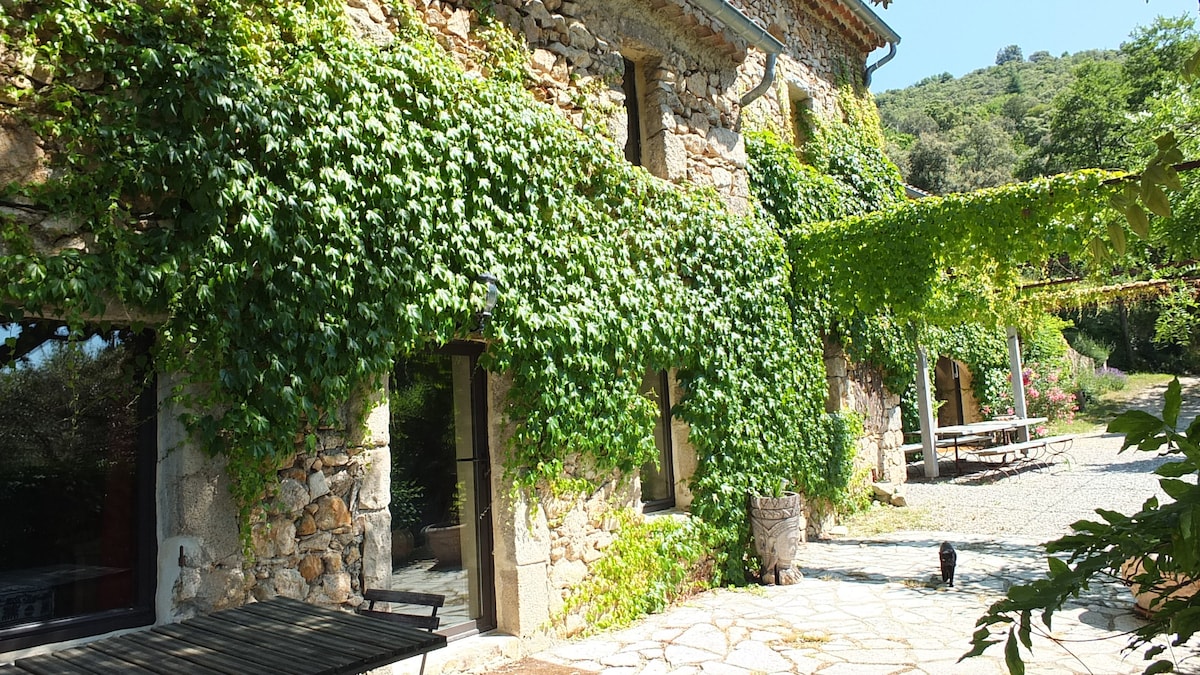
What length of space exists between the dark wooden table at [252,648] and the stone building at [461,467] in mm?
541

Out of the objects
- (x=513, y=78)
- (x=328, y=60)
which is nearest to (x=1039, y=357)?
(x=513, y=78)

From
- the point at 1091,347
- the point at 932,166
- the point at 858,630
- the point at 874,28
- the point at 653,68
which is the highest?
the point at 932,166

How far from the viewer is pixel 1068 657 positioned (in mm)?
4086

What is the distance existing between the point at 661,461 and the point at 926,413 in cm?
626

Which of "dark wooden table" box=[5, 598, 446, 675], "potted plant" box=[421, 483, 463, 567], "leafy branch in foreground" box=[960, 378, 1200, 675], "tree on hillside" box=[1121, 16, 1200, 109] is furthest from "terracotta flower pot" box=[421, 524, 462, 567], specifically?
"tree on hillside" box=[1121, 16, 1200, 109]

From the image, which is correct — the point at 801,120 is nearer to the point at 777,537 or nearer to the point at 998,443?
the point at 777,537

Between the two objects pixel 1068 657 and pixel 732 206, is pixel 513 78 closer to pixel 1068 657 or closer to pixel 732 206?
pixel 732 206

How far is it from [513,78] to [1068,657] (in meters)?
4.80

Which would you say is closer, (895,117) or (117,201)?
(117,201)

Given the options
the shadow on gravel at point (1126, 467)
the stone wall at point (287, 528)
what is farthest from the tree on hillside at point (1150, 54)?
the stone wall at point (287, 528)

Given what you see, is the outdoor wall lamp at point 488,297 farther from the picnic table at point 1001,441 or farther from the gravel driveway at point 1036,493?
the picnic table at point 1001,441

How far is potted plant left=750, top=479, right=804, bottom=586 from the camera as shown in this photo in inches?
237

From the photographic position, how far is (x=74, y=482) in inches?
132

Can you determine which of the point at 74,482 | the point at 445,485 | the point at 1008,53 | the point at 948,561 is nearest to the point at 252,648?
the point at 74,482
